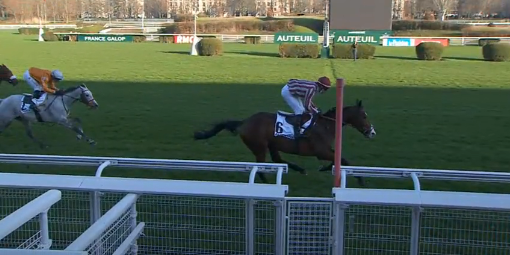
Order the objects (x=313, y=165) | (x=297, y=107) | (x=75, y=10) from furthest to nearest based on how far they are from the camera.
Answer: (x=75, y=10), (x=313, y=165), (x=297, y=107)

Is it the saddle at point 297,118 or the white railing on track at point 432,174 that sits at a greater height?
the white railing on track at point 432,174

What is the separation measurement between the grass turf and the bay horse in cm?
39

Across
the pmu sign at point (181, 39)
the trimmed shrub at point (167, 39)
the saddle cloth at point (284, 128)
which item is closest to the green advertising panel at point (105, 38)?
the trimmed shrub at point (167, 39)

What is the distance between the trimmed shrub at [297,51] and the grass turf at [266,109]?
12.4 feet

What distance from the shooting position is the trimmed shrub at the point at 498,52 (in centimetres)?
2584

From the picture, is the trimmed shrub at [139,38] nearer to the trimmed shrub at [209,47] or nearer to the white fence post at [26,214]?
→ the trimmed shrub at [209,47]

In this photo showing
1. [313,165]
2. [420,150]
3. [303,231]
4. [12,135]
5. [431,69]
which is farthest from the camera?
[431,69]

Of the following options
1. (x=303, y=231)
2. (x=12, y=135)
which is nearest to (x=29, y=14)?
(x=12, y=135)

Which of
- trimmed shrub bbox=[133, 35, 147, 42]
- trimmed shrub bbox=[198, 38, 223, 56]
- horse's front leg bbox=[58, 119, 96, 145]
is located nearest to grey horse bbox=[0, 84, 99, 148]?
horse's front leg bbox=[58, 119, 96, 145]

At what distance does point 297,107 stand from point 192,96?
7.35m

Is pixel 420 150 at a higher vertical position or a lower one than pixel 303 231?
lower

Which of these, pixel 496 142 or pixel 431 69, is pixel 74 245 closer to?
pixel 496 142

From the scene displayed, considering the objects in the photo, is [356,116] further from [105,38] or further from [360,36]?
[105,38]

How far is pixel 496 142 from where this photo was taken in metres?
9.42
